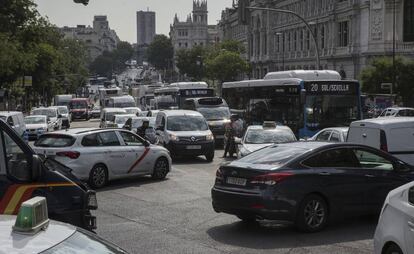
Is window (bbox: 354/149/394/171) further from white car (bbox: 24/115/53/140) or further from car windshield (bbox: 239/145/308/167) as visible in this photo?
white car (bbox: 24/115/53/140)

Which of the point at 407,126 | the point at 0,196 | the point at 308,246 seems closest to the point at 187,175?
the point at 407,126

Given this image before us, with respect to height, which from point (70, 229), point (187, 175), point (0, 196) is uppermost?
point (70, 229)

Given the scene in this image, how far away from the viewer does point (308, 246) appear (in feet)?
30.1

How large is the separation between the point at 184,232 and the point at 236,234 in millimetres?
808

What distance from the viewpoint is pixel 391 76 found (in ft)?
186

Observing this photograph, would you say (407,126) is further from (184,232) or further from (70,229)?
(70,229)

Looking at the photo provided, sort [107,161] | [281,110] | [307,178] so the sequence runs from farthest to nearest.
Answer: [281,110], [107,161], [307,178]

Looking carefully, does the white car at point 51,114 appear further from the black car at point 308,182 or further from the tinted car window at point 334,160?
the tinted car window at point 334,160

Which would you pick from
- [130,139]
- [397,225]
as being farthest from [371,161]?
[130,139]

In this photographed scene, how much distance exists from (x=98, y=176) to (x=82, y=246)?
12.3 metres

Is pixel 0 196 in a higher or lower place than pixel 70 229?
lower

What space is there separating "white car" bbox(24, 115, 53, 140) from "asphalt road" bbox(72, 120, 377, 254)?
21.9 m

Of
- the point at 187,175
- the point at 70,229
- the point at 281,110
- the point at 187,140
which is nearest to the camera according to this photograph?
the point at 70,229

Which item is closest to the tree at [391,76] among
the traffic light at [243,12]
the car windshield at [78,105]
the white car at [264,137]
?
the car windshield at [78,105]
